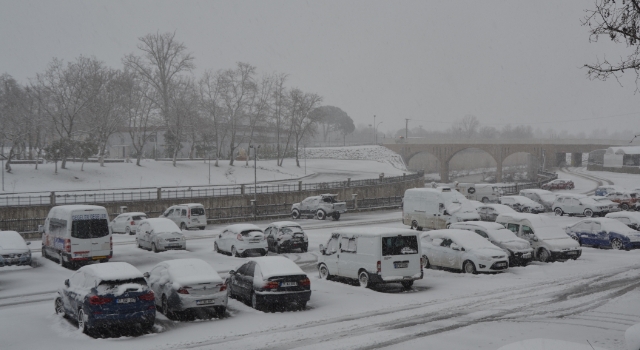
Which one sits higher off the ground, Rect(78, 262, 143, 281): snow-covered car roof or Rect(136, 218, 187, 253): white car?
Rect(78, 262, 143, 281): snow-covered car roof

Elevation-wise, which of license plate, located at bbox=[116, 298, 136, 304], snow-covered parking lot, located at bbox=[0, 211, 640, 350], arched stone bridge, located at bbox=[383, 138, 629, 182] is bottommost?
snow-covered parking lot, located at bbox=[0, 211, 640, 350]

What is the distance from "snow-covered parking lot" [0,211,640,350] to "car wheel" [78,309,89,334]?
0.14 meters

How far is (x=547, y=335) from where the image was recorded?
12.8 meters

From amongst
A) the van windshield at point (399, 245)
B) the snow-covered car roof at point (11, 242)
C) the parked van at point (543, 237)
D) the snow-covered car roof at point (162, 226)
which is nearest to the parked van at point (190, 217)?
the snow-covered car roof at point (162, 226)

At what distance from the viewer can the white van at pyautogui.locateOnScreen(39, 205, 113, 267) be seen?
2317 cm

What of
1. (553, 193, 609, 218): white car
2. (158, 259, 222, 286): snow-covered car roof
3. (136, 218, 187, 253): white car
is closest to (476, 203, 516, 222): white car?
(553, 193, 609, 218): white car

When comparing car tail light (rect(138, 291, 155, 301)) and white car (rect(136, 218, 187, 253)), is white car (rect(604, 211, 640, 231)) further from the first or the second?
car tail light (rect(138, 291, 155, 301))

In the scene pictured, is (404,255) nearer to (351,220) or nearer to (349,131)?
(351,220)

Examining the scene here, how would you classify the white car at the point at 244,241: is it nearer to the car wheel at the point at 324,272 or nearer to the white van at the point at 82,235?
the white van at the point at 82,235

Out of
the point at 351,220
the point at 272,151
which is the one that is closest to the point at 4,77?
the point at 272,151

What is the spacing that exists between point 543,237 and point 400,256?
8.89 metres

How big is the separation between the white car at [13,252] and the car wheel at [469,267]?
16.7 m

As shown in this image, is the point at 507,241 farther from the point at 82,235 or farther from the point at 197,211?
the point at 197,211

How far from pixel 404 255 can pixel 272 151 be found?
3200 inches
